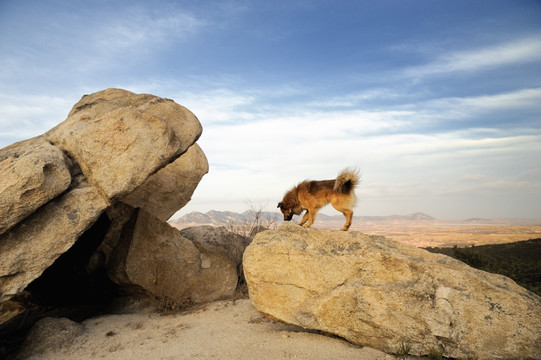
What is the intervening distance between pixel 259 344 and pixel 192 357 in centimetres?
124

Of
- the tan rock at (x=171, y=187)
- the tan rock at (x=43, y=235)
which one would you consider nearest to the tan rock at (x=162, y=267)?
the tan rock at (x=171, y=187)

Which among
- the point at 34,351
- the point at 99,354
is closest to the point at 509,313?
the point at 99,354

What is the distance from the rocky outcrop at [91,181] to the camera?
6617mm

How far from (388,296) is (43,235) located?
6.42 meters

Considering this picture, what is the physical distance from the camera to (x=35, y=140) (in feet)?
27.8

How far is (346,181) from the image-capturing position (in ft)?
25.4

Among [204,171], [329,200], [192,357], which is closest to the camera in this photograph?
[192,357]

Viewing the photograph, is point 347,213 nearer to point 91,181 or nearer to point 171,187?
point 91,181

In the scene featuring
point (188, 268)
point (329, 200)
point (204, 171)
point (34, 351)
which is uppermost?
point (204, 171)

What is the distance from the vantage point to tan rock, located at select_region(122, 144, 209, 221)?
1215 cm

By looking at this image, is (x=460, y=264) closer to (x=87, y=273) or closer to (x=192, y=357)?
(x=192, y=357)

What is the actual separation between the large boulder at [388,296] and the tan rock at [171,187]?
20.4ft

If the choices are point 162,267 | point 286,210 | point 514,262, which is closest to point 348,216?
point 286,210

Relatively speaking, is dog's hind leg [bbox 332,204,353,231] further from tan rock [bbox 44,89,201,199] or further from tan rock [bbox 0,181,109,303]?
tan rock [bbox 0,181,109,303]
